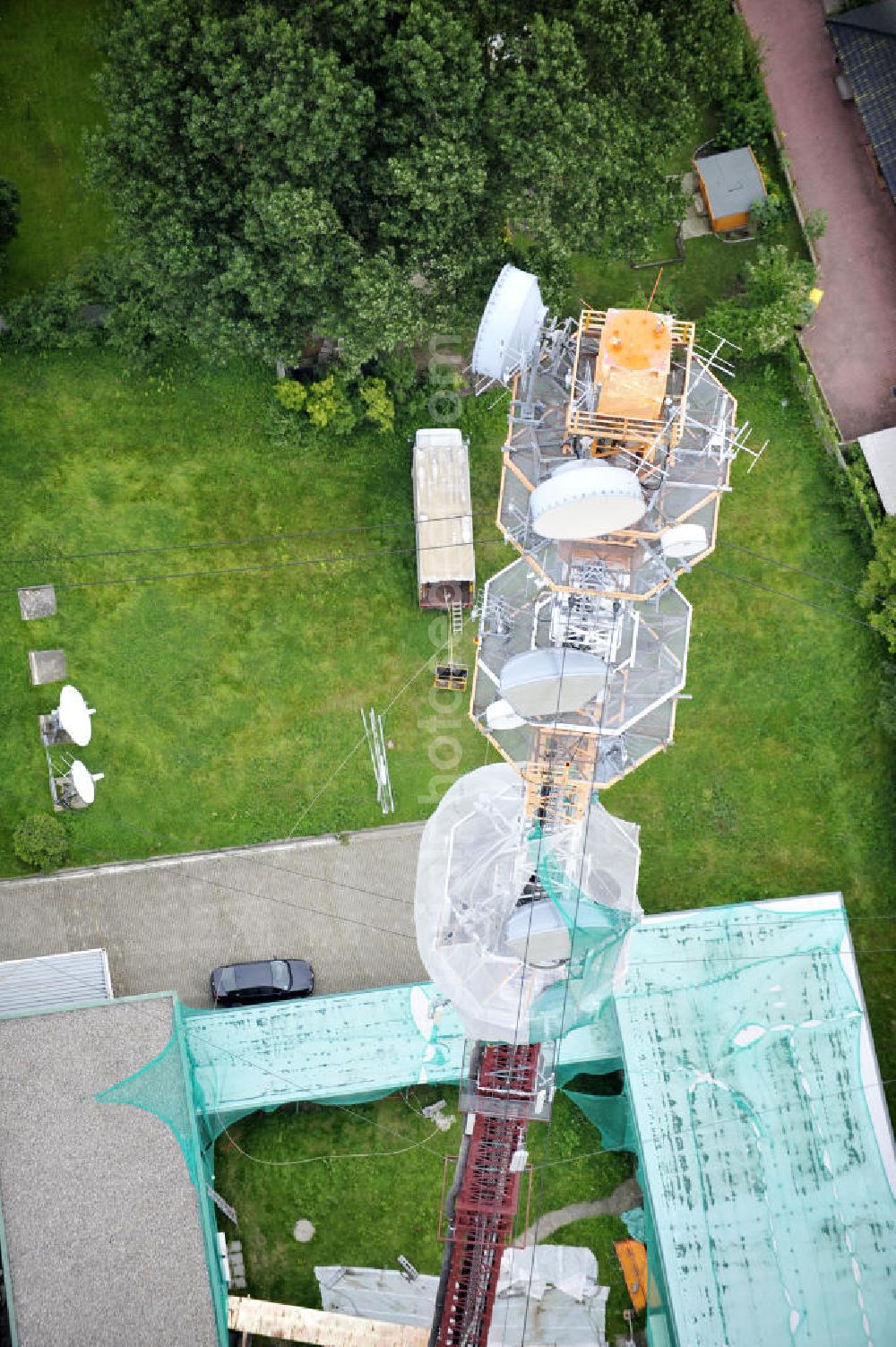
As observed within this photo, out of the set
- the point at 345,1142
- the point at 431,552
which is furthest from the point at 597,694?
the point at 345,1142

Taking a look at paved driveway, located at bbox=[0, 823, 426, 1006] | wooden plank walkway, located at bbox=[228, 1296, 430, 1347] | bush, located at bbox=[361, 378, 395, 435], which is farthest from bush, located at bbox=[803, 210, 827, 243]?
wooden plank walkway, located at bbox=[228, 1296, 430, 1347]

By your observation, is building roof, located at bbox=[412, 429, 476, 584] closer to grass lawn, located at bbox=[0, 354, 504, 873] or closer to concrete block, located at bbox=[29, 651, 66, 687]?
grass lawn, located at bbox=[0, 354, 504, 873]

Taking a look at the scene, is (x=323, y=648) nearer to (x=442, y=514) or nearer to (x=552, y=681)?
(x=442, y=514)

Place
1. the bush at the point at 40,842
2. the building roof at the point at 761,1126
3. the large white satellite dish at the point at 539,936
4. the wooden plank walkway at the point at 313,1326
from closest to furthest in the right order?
the large white satellite dish at the point at 539,936 < the building roof at the point at 761,1126 < the wooden plank walkway at the point at 313,1326 < the bush at the point at 40,842

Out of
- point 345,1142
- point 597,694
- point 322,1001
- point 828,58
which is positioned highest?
point 828,58

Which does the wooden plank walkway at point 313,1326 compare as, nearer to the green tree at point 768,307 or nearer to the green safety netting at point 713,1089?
the green safety netting at point 713,1089

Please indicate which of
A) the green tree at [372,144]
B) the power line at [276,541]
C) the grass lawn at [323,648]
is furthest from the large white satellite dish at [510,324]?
the grass lawn at [323,648]

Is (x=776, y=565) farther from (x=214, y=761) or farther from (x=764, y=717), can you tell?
(x=214, y=761)
